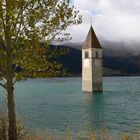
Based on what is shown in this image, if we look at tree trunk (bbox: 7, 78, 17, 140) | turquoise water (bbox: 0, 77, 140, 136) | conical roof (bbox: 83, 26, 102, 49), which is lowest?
turquoise water (bbox: 0, 77, 140, 136)

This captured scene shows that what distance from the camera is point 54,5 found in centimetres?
1223

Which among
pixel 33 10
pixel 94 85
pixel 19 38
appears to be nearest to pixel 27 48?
pixel 19 38

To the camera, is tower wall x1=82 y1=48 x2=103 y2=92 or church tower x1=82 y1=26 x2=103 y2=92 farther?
church tower x1=82 y1=26 x2=103 y2=92

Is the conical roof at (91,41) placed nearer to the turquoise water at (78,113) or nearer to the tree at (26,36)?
the turquoise water at (78,113)

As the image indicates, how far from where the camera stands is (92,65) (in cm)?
8400

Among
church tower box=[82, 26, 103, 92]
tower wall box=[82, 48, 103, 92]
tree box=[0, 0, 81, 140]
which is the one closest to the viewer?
tree box=[0, 0, 81, 140]

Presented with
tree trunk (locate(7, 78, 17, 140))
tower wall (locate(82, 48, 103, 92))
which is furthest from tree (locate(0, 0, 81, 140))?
tower wall (locate(82, 48, 103, 92))

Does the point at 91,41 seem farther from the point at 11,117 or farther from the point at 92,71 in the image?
the point at 11,117

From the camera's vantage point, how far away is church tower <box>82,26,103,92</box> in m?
82.1

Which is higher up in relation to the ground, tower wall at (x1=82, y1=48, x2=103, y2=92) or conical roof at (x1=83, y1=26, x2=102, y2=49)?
conical roof at (x1=83, y1=26, x2=102, y2=49)

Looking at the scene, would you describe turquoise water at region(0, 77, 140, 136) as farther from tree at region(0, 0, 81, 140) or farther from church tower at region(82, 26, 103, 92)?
church tower at region(82, 26, 103, 92)

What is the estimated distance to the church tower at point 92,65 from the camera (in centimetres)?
8212

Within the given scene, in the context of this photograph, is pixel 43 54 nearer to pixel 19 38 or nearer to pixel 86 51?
pixel 19 38

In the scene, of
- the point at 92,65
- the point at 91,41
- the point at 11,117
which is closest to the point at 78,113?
the point at 11,117
